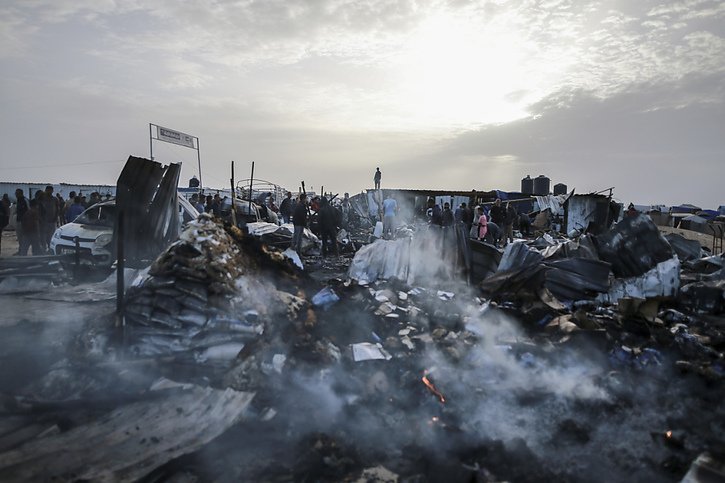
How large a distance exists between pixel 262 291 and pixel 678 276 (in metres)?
7.07

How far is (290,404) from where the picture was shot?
3703mm

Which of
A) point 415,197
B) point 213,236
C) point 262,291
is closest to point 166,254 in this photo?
point 213,236

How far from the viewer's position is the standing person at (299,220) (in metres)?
10.5

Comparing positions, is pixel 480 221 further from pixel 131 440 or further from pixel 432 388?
pixel 131 440

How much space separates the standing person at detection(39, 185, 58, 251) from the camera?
10.6 metres

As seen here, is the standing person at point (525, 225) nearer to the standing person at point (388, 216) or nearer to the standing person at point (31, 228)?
the standing person at point (388, 216)

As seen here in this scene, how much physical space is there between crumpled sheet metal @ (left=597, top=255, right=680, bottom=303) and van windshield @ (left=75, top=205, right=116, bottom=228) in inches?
370

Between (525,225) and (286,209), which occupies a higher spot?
(286,209)

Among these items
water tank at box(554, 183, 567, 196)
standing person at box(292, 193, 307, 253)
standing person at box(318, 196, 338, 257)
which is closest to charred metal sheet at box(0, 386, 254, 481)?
standing person at box(292, 193, 307, 253)

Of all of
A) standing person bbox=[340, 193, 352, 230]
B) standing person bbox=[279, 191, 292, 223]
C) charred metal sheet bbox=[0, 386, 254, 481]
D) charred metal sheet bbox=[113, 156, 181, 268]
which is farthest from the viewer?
standing person bbox=[340, 193, 352, 230]

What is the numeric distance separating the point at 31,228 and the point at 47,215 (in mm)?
606

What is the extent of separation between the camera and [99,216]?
28.1 feet

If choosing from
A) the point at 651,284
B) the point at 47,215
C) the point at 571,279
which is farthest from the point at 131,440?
the point at 47,215

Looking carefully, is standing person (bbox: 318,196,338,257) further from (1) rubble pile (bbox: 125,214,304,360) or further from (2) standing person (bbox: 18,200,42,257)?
(2) standing person (bbox: 18,200,42,257)
